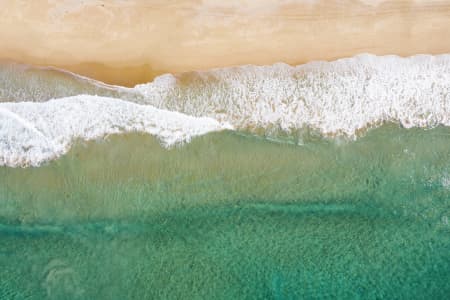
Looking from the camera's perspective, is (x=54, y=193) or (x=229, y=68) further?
(x=229, y=68)

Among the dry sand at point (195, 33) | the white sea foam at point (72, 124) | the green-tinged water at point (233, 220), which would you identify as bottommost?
the green-tinged water at point (233, 220)

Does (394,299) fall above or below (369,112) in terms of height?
below

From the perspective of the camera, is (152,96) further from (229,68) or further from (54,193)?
(54,193)

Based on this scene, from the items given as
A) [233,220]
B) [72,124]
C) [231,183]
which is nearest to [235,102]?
[231,183]

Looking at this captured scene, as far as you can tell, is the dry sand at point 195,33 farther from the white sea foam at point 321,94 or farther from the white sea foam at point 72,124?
the white sea foam at point 72,124

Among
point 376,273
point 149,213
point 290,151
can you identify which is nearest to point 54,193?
point 149,213

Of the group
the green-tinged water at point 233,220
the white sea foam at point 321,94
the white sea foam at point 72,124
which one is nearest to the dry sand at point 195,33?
the white sea foam at point 321,94

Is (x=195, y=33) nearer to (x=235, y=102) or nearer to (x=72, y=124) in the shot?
(x=235, y=102)
